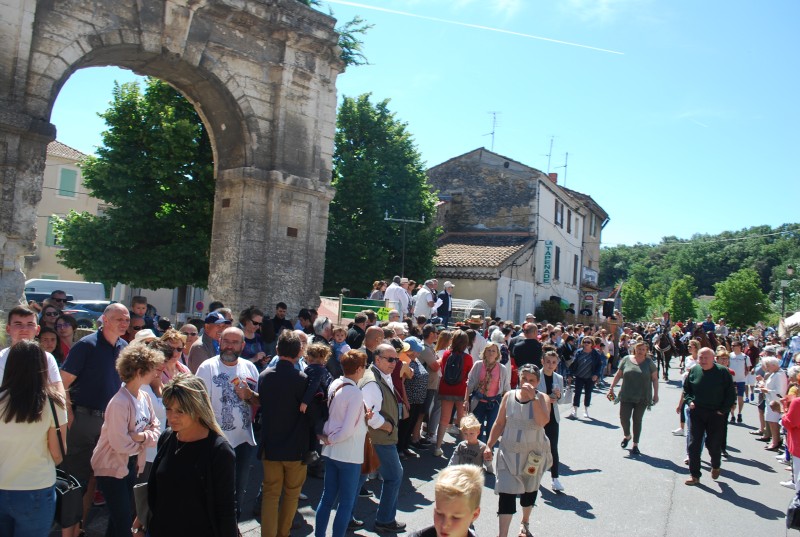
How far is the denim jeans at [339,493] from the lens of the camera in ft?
16.1

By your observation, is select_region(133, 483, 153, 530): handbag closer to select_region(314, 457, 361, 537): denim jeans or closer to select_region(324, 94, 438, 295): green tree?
select_region(314, 457, 361, 537): denim jeans

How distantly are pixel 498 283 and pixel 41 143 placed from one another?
68.8 feet

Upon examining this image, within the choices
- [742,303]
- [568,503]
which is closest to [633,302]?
[742,303]

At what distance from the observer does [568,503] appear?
7.12 m

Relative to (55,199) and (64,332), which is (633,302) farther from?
(64,332)

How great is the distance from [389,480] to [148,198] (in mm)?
16279

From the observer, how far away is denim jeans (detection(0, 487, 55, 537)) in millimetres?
3529

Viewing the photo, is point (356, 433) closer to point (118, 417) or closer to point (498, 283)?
point (118, 417)

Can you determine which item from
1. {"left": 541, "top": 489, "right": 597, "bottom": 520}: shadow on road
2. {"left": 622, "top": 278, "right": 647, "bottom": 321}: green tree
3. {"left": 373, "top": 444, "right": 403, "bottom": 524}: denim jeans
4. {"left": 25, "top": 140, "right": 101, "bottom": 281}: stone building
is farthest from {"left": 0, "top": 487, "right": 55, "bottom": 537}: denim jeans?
{"left": 622, "top": 278, "right": 647, "bottom": 321}: green tree

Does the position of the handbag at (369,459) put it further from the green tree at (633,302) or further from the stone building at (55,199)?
the green tree at (633,302)

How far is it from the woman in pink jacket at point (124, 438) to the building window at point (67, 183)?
31847 mm

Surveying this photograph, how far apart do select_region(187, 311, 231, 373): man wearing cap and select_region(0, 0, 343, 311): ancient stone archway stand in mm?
4734

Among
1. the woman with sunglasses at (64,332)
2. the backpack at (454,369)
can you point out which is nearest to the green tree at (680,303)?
the backpack at (454,369)

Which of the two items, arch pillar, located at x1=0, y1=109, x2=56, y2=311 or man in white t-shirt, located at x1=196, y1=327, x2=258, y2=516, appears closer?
man in white t-shirt, located at x1=196, y1=327, x2=258, y2=516
